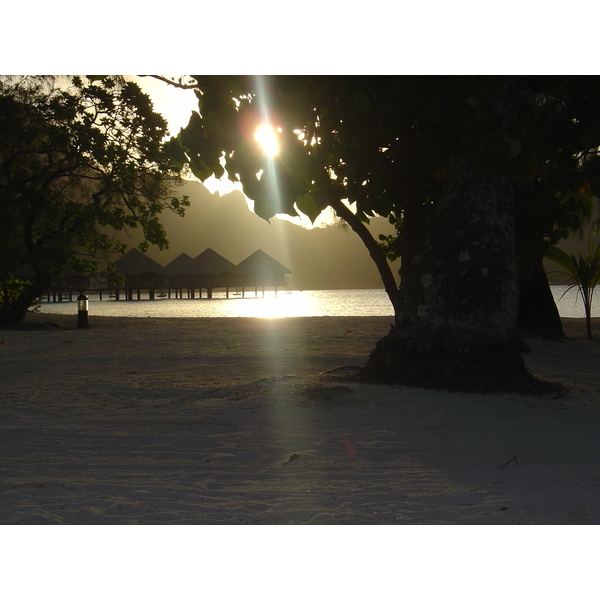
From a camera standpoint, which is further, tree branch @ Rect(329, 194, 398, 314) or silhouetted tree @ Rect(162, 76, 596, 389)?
tree branch @ Rect(329, 194, 398, 314)

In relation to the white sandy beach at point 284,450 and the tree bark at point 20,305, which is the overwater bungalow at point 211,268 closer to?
the tree bark at point 20,305

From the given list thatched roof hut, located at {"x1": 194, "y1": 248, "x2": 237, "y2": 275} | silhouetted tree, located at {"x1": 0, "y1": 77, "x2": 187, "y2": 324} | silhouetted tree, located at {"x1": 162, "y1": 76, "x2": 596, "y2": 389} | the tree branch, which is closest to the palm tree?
silhouetted tree, located at {"x1": 162, "y1": 76, "x2": 596, "y2": 389}

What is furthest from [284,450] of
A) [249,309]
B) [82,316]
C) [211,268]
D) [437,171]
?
[211,268]

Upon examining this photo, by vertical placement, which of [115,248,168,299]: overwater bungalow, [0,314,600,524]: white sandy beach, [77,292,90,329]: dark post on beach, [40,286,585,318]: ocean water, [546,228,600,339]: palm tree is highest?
[115,248,168,299]: overwater bungalow

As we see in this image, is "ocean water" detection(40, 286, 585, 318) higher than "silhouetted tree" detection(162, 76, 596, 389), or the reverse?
"silhouetted tree" detection(162, 76, 596, 389)

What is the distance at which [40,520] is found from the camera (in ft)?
7.92

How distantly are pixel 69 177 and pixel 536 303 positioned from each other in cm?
1040

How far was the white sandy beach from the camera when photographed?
2518 mm

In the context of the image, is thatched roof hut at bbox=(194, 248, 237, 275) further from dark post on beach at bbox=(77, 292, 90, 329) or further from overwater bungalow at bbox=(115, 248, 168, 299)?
dark post on beach at bbox=(77, 292, 90, 329)

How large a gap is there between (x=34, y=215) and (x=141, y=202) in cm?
236

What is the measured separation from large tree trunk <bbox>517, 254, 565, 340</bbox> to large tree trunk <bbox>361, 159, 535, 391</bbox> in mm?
4769

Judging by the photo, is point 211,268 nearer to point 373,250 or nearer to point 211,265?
point 211,265

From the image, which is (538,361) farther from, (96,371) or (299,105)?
(96,371)

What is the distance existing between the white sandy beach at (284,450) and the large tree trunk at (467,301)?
0.28 metres
